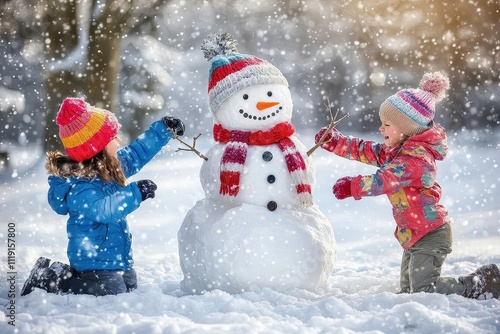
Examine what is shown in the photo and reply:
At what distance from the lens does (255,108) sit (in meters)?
3.48

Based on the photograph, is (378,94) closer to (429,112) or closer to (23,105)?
(429,112)

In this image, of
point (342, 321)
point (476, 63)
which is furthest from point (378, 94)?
point (342, 321)

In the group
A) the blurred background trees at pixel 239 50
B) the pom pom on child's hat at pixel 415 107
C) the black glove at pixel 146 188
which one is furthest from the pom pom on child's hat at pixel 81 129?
the blurred background trees at pixel 239 50

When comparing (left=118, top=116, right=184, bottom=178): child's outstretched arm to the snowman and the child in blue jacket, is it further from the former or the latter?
the snowman

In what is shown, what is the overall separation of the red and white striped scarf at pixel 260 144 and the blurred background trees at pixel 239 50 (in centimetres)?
294

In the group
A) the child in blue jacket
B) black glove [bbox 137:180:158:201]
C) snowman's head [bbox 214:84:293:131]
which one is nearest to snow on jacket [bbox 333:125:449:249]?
snowman's head [bbox 214:84:293:131]

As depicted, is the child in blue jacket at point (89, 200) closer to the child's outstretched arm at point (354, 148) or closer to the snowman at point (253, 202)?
the snowman at point (253, 202)

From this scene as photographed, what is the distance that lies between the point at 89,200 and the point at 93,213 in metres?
0.09

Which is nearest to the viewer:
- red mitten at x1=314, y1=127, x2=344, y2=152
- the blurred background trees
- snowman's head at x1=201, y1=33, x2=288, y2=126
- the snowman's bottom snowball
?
the snowman's bottom snowball

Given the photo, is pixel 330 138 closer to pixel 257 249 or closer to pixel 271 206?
pixel 271 206

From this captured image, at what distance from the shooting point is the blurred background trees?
6223mm

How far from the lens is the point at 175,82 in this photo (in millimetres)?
6809

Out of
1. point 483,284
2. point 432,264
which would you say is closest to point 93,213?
point 432,264

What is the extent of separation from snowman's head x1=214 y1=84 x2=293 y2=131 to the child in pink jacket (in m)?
0.46
